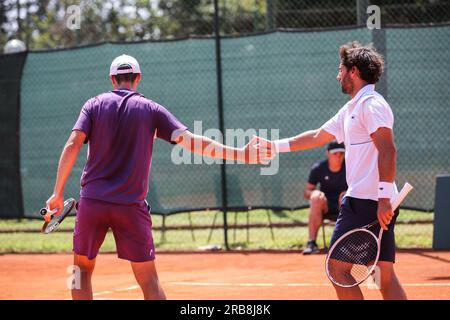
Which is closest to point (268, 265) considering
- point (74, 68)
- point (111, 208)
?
point (74, 68)

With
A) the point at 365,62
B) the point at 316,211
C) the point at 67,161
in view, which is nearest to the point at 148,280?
the point at 67,161

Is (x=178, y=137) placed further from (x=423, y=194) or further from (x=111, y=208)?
(x=423, y=194)

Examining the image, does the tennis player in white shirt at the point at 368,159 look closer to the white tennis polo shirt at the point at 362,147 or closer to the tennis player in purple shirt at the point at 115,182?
the white tennis polo shirt at the point at 362,147

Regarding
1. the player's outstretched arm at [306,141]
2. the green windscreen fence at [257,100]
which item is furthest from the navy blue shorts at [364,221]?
the green windscreen fence at [257,100]

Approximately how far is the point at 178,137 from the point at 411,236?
731 cm

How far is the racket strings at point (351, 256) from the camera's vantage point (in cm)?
544

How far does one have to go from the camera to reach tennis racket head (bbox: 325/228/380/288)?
17.8 ft

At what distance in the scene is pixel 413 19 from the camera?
17812mm

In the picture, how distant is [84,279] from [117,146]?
33.4 inches

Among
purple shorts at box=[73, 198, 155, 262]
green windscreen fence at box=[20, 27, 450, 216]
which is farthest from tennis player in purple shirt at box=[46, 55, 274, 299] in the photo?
green windscreen fence at box=[20, 27, 450, 216]

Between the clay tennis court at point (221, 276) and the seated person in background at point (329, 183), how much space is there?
25.2 inches

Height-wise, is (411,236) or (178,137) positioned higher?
(178,137)

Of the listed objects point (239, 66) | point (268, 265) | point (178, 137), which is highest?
point (239, 66)
